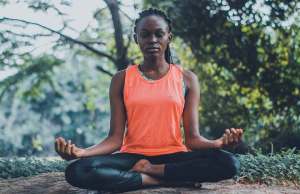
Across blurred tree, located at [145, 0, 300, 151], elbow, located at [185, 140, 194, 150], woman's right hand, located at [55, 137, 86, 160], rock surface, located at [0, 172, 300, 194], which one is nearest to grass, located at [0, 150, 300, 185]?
rock surface, located at [0, 172, 300, 194]

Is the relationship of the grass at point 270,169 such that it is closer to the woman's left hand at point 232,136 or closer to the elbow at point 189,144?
the elbow at point 189,144

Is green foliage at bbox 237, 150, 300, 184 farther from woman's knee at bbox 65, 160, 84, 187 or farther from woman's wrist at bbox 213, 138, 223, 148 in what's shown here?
woman's knee at bbox 65, 160, 84, 187

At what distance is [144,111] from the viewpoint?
401 centimetres

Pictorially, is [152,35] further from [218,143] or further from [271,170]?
[271,170]

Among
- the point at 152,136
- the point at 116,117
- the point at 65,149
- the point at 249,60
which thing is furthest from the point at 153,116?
the point at 249,60

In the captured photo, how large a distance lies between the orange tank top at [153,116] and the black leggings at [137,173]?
3.0 inches

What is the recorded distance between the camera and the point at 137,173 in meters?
3.92

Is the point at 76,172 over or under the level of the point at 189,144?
under

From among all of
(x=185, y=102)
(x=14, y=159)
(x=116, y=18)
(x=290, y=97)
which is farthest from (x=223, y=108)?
(x=185, y=102)

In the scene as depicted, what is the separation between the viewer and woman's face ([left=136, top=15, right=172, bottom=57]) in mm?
4094

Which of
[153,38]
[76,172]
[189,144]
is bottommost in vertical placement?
[76,172]

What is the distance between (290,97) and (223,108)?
58.5 inches

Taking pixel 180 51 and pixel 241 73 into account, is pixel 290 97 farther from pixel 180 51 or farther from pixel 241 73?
pixel 180 51

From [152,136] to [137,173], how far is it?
0.32 meters
